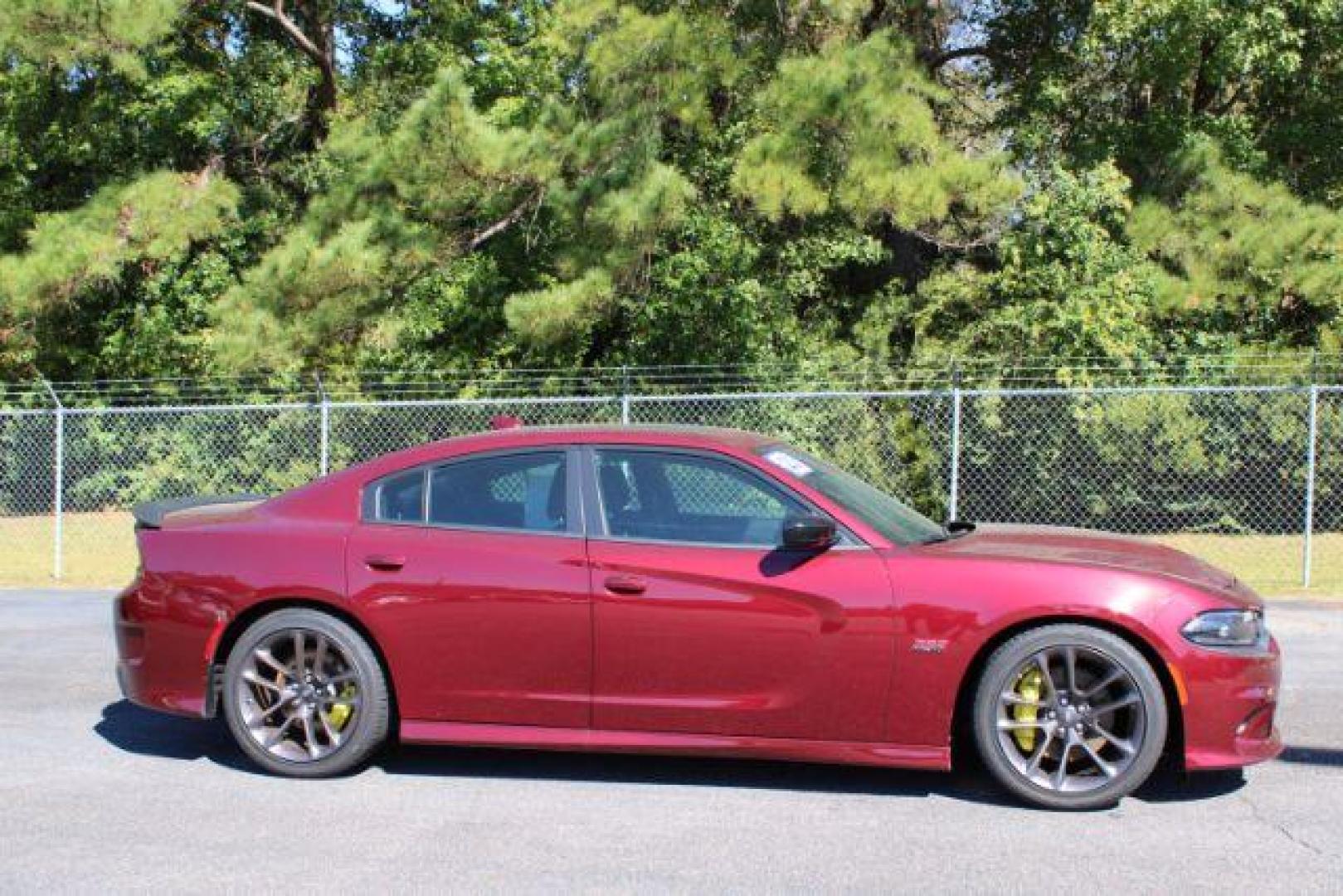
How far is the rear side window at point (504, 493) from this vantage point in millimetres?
5734

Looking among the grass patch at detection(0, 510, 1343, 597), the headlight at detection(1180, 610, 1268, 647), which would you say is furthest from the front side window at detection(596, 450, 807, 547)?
the grass patch at detection(0, 510, 1343, 597)

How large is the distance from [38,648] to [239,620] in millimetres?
3870

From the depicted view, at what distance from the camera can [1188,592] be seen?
17.1 feet

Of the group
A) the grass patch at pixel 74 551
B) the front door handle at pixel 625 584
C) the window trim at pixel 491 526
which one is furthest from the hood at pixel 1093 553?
the grass patch at pixel 74 551

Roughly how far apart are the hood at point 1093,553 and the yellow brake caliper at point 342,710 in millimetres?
2482

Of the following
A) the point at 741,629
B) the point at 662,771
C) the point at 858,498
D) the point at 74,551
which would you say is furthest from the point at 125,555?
the point at 741,629

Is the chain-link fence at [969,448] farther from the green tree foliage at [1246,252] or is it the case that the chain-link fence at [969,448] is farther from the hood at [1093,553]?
the hood at [1093,553]

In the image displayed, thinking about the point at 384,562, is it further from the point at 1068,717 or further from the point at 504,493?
the point at 1068,717

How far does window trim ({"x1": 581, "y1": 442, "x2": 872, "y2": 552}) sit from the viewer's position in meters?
5.46

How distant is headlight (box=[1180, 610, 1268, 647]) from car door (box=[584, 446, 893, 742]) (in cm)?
116

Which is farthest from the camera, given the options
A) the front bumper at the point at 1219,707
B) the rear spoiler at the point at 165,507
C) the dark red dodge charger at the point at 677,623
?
the rear spoiler at the point at 165,507

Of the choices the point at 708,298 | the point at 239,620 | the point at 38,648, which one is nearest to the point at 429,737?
the point at 239,620

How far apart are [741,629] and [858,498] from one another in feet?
3.06

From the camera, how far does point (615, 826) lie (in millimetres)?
5090
